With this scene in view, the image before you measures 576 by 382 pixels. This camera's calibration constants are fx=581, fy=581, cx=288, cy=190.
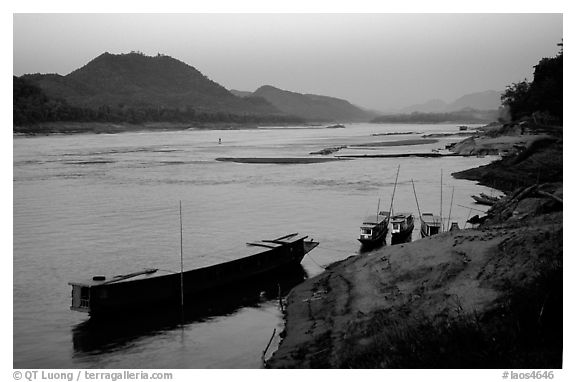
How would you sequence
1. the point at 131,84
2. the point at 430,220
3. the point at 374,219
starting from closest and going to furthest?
the point at 374,219 → the point at 430,220 → the point at 131,84

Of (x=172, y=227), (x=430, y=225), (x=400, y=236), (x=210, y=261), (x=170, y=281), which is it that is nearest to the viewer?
(x=170, y=281)

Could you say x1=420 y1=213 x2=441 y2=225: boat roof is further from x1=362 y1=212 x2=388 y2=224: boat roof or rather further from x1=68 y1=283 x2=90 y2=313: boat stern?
x1=68 y1=283 x2=90 y2=313: boat stern

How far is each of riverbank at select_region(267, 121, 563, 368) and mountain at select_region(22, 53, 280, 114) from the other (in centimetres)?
6113

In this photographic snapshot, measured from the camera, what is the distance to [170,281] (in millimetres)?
15469

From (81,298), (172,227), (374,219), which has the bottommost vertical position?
(81,298)

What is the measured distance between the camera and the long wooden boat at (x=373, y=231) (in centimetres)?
2100

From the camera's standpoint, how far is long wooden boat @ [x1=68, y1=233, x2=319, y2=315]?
1434 centimetres

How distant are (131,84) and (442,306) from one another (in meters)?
110

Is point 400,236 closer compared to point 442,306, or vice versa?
point 442,306

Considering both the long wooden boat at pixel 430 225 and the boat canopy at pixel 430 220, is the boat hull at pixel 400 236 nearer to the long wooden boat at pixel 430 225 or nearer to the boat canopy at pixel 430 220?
the long wooden boat at pixel 430 225

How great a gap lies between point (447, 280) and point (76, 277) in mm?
11418

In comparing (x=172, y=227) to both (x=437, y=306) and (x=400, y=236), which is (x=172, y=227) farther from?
(x=437, y=306)

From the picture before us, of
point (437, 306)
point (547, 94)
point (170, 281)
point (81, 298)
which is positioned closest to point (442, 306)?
point (437, 306)
